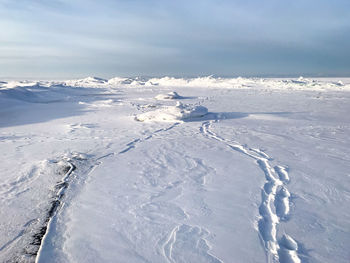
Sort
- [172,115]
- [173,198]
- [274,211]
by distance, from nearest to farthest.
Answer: [274,211] < [173,198] < [172,115]

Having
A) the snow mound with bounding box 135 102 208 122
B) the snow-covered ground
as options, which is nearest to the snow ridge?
the snow-covered ground

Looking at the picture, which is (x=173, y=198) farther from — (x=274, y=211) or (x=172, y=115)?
(x=172, y=115)

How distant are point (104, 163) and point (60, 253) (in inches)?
98.0

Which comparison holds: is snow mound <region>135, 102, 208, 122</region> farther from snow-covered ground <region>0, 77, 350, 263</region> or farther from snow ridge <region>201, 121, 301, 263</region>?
snow ridge <region>201, 121, 301, 263</region>

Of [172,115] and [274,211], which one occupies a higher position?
[274,211]

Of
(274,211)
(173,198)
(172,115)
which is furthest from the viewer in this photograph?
(172,115)

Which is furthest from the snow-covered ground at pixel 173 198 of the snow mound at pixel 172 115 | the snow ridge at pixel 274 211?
the snow mound at pixel 172 115

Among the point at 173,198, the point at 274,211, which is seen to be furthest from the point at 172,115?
the point at 274,211

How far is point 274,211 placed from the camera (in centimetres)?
328

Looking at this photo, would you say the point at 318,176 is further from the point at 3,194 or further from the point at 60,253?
the point at 3,194

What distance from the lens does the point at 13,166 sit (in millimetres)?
4789

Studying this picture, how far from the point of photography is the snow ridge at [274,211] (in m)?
2.55

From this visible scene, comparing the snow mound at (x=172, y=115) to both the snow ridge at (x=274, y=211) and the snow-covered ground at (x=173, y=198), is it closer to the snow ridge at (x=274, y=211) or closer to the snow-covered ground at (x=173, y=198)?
the snow-covered ground at (x=173, y=198)

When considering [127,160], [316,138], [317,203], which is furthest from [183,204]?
[316,138]
